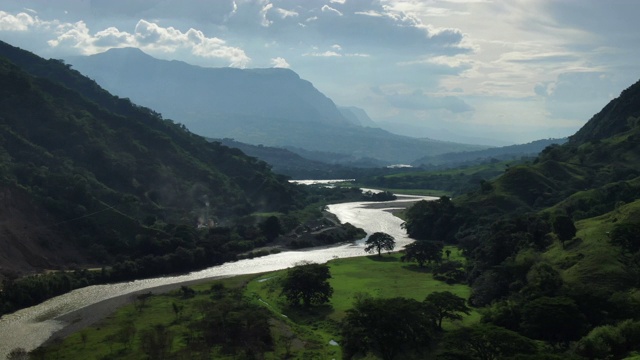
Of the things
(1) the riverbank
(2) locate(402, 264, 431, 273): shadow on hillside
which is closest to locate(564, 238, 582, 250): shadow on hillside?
(2) locate(402, 264, 431, 273): shadow on hillside

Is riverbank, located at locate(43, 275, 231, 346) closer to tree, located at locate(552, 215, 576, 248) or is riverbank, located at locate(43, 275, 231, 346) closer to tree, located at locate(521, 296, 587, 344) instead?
tree, located at locate(521, 296, 587, 344)

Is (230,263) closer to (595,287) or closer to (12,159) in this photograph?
(12,159)

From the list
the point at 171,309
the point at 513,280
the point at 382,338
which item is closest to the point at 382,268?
the point at 513,280

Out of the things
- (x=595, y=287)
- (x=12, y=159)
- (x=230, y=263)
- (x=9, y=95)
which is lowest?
(x=230, y=263)

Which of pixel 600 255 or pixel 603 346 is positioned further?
pixel 600 255

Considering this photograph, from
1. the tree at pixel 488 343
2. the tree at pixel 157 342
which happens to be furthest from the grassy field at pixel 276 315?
the tree at pixel 488 343

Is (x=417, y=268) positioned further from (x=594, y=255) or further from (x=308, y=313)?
(x=594, y=255)

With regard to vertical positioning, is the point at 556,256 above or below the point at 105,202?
below

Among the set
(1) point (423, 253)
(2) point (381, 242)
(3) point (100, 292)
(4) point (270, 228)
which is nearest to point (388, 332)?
(1) point (423, 253)
